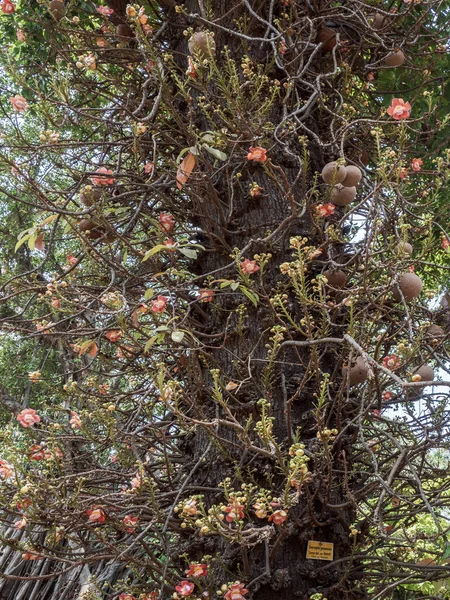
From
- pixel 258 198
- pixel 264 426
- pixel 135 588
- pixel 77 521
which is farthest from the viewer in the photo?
pixel 258 198

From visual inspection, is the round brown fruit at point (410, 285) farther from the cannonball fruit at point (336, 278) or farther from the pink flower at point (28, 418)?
the pink flower at point (28, 418)

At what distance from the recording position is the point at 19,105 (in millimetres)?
2336

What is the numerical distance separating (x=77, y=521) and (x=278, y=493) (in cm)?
58

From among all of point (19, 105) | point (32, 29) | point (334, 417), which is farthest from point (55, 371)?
point (334, 417)

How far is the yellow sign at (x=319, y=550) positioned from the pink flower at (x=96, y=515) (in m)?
0.61

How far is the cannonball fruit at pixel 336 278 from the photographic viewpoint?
6.62 feet

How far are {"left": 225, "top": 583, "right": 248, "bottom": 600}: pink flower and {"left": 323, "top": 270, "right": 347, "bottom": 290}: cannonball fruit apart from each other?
0.95 metres

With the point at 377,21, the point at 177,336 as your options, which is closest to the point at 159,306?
the point at 177,336

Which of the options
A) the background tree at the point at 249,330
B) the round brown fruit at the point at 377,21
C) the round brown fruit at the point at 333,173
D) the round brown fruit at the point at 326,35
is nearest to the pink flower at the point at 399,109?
the background tree at the point at 249,330

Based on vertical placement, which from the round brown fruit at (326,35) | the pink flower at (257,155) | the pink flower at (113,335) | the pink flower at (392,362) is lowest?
the pink flower at (392,362)

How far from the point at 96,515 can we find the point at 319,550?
664 millimetres

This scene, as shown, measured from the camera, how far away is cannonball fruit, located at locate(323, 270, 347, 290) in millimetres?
2018

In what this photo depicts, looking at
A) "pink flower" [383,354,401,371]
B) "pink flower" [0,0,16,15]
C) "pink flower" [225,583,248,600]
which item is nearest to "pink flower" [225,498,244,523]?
"pink flower" [225,583,248,600]

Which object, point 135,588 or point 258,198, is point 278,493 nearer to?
point 135,588
